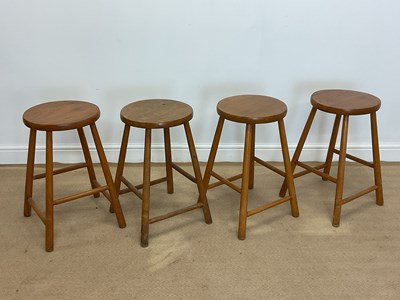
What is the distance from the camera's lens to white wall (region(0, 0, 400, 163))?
7.17 feet

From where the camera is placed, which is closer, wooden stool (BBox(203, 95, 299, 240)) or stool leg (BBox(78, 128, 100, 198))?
wooden stool (BBox(203, 95, 299, 240))

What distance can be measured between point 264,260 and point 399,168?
137 centimetres

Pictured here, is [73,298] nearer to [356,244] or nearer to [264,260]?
[264,260]

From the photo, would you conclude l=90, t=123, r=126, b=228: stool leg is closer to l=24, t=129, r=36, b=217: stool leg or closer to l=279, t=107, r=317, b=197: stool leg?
l=24, t=129, r=36, b=217: stool leg

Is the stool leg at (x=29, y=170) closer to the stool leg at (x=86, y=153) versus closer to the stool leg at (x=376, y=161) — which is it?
the stool leg at (x=86, y=153)

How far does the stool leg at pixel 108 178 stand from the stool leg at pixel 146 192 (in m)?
0.19

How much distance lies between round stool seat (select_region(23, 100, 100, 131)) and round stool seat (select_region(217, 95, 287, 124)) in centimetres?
60

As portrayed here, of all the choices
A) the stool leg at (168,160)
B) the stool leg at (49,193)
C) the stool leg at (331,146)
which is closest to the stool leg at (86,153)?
the stool leg at (49,193)

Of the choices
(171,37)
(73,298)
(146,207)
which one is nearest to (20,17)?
(171,37)

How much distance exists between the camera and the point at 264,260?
1.66m

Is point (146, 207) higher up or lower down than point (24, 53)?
lower down

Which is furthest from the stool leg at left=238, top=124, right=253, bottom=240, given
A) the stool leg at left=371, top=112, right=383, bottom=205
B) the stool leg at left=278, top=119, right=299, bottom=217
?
the stool leg at left=371, top=112, right=383, bottom=205

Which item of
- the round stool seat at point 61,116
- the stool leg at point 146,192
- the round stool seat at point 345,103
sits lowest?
the stool leg at point 146,192

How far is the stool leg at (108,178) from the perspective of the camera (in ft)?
5.65
